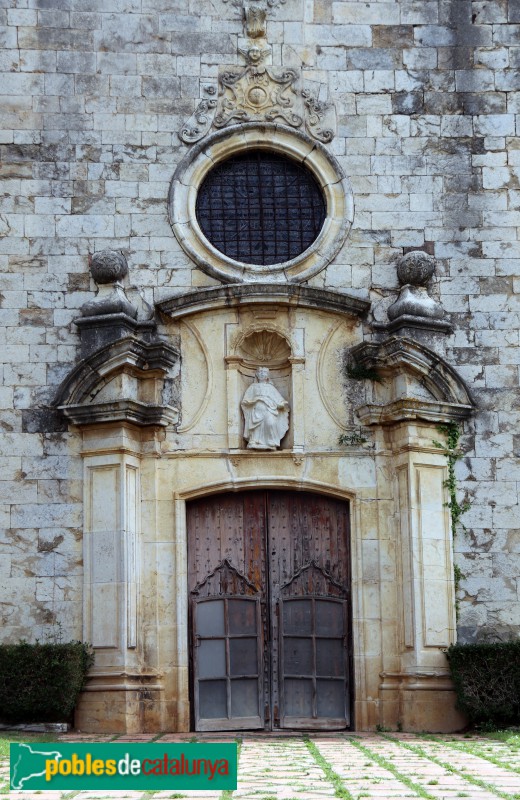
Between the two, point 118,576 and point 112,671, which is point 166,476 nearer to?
point 118,576

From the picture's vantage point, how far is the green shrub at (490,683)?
12.1 m

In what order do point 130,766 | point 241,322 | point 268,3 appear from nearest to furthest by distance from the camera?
1. point 130,766
2. point 241,322
3. point 268,3

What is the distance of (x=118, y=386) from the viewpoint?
12938 millimetres

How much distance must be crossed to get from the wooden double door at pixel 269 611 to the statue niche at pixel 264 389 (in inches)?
22.2

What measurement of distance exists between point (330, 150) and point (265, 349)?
84.8 inches

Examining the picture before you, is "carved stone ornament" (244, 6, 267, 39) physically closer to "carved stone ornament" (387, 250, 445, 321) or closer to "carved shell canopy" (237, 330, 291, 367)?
"carved stone ornament" (387, 250, 445, 321)

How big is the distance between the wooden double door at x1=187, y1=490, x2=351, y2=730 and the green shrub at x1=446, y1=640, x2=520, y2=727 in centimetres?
123

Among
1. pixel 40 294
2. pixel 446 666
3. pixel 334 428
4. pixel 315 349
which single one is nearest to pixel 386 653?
pixel 446 666

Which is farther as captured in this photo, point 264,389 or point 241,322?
point 241,322

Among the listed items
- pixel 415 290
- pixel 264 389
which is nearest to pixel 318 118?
pixel 415 290

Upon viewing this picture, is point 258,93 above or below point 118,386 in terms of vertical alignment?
above

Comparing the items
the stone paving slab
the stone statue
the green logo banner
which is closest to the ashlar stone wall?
the stone statue

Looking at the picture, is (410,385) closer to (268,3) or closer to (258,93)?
(258,93)

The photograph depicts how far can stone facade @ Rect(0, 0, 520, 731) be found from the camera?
12.8m
